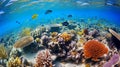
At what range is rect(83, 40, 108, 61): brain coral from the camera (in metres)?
6.52

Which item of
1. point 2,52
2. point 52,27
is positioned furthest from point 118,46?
point 52,27

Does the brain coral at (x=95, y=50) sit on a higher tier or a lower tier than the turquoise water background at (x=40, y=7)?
higher

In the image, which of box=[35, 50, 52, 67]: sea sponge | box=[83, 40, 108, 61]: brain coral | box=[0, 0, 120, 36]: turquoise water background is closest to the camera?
box=[83, 40, 108, 61]: brain coral

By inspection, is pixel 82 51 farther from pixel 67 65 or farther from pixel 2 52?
pixel 2 52

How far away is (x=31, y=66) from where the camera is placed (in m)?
7.73

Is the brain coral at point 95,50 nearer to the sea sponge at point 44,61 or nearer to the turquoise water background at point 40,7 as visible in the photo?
the sea sponge at point 44,61

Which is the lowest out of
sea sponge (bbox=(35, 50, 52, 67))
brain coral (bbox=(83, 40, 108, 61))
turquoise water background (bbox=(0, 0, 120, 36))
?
turquoise water background (bbox=(0, 0, 120, 36))

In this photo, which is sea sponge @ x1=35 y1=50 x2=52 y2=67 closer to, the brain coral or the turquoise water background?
the brain coral

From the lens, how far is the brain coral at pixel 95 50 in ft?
21.4

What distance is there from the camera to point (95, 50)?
21.5ft

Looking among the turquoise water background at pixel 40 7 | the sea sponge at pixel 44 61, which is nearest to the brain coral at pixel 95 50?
the sea sponge at pixel 44 61

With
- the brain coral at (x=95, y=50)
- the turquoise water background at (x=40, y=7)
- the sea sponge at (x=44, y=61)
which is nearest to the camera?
the brain coral at (x=95, y=50)

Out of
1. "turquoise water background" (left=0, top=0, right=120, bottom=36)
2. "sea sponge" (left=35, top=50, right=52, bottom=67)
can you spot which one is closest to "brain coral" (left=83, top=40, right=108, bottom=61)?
"sea sponge" (left=35, top=50, right=52, bottom=67)

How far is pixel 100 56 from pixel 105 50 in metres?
0.32
